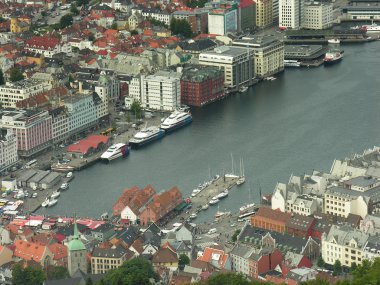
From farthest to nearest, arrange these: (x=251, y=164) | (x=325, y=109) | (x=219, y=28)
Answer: (x=219, y=28)
(x=325, y=109)
(x=251, y=164)

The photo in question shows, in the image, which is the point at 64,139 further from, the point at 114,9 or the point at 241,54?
the point at 114,9

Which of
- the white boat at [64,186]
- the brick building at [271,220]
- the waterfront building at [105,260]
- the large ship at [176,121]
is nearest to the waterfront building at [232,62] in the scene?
the large ship at [176,121]

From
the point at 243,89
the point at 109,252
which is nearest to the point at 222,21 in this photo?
the point at 243,89

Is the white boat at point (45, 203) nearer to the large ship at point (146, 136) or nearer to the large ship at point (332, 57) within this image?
the large ship at point (146, 136)

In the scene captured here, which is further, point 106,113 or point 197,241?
point 106,113

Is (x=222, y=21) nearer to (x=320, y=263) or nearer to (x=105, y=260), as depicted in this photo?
(x=320, y=263)

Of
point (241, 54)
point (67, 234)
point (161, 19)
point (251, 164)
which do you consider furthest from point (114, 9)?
point (67, 234)

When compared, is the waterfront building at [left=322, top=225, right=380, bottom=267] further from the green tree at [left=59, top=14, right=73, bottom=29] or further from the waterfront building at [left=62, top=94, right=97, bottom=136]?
the green tree at [left=59, top=14, right=73, bottom=29]

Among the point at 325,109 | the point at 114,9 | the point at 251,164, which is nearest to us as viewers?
the point at 251,164
